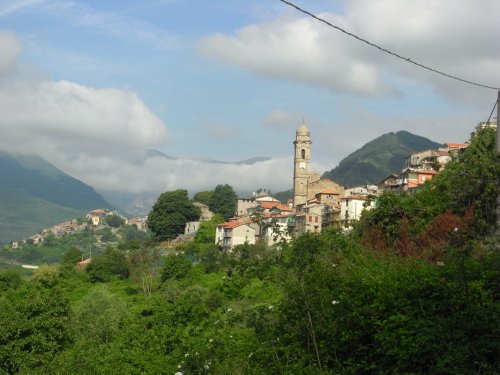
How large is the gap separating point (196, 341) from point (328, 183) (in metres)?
89.5

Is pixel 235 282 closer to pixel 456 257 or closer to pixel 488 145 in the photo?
pixel 488 145

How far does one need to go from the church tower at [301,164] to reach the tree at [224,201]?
1313 centimetres

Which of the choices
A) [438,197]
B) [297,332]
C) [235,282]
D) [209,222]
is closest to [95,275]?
[209,222]

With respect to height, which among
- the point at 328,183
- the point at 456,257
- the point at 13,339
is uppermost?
the point at 328,183

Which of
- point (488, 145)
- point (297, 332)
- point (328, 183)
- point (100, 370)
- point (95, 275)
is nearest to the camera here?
point (297, 332)

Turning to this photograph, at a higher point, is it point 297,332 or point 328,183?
point 328,183

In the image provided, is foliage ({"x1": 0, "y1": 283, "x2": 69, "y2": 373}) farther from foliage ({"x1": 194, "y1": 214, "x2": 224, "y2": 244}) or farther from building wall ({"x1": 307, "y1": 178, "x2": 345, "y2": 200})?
building wall ({"x1": 307, "y1": 178, "x2": 345, "y2": 200})

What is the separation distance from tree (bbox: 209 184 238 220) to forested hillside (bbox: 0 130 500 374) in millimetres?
90117

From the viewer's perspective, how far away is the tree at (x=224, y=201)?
114 meters

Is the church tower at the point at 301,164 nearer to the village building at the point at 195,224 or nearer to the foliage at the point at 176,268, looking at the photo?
the village building at the point at 195,224

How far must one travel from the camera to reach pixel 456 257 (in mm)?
9047

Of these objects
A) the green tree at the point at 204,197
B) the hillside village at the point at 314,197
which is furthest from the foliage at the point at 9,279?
the green tree at the point at 204,197

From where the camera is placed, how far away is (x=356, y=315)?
8.71 m

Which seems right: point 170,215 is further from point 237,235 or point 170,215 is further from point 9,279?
point 9,279
